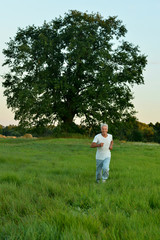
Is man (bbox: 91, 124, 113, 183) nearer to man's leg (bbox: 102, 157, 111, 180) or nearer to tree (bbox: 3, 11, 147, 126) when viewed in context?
man's leg (bbox: 102, 157, 111, 180)

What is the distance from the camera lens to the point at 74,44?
102 feet

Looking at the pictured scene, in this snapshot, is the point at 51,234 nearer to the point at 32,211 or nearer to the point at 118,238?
the point at 118,238

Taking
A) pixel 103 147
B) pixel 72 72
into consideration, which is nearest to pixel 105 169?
pixel 103 147

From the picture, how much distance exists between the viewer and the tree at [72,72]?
103ft

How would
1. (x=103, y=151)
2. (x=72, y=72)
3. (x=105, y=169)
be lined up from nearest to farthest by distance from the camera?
(x=105, y=169) < (x=103, y=151) < (x=72, y=72)

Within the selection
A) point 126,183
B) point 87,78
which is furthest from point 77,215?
point 87,78

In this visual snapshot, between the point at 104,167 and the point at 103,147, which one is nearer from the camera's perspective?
the point at 104,167

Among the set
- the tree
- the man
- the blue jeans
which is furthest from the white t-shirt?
the tree

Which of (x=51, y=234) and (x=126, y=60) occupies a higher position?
(x=126, y=60)

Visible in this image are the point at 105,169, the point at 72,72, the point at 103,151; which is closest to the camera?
the point at 105,169

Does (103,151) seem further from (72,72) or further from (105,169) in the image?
(72,72)

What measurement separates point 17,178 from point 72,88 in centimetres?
2515

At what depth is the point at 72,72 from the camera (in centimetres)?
3378

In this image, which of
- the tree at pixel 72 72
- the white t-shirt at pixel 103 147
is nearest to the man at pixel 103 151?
the white t-shirt at pixel 103 147
